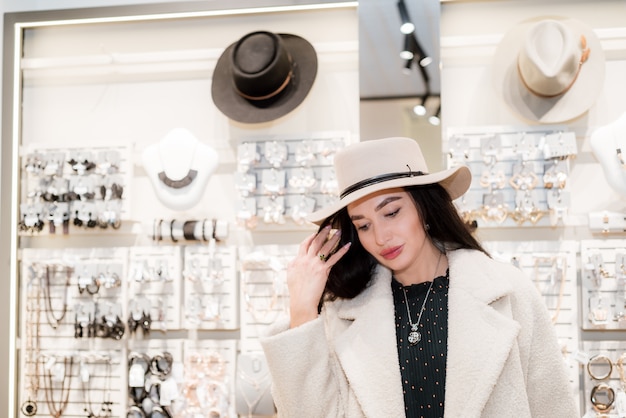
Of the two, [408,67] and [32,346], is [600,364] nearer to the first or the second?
[408,67]

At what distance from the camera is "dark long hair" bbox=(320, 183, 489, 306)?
1.80 metres

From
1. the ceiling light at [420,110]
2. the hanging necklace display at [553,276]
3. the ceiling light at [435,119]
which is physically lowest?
the hanging necklace display at [553,276]

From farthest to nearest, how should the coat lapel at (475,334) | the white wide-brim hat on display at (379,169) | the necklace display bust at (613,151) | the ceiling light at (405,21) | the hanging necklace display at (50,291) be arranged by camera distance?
the hanging necklace display at (50,291)
the ceiling light at (405,21)
the necklace display bust at (613,151)
the white wide-brim hat on display at (379,169)
the coat lapel at (475,334)

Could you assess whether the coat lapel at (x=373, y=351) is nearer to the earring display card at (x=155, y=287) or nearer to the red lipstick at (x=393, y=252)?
the red lipstick at (x=393, y=252)

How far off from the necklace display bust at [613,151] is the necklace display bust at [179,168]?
164cm

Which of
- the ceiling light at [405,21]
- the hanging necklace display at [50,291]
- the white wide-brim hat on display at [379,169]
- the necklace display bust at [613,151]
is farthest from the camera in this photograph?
the hanging necklace display at [50,291]

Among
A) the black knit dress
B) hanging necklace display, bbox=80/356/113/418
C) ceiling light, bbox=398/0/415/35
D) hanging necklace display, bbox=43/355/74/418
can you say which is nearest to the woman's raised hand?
the black knit dress

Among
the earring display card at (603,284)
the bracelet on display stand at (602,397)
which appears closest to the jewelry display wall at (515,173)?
the earring display card at (603,284)

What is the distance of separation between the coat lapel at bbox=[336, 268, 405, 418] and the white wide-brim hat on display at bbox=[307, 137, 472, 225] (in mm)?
279

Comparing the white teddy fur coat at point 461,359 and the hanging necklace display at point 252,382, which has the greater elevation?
the white teddy fur coat at point 461,359

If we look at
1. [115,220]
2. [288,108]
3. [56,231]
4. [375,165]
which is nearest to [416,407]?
[375,165]

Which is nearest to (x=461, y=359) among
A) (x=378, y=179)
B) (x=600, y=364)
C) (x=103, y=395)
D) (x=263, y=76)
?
(x=378, y=179)

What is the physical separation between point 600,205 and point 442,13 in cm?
112

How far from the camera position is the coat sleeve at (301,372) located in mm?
1723
